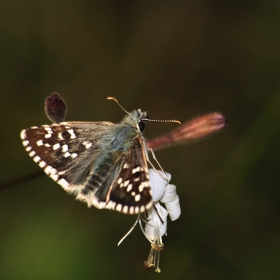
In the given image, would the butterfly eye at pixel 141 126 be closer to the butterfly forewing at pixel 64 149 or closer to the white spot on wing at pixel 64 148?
the butterfly forewing at pixel 64 149

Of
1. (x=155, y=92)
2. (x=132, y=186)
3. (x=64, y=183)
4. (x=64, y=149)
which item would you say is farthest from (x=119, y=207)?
(x=155, y=92)

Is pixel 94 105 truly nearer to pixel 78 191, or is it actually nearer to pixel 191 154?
pixel 191 154

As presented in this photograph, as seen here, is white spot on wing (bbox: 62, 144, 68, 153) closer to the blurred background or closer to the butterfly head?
the butterfly head

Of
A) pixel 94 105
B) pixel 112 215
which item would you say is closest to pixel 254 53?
pixel 94 105

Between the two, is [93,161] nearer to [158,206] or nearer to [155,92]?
[158,206]

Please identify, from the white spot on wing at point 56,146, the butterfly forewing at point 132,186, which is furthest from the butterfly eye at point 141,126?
the white spot on wing at point 56,146

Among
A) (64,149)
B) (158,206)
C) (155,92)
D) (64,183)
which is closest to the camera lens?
(64,183)
